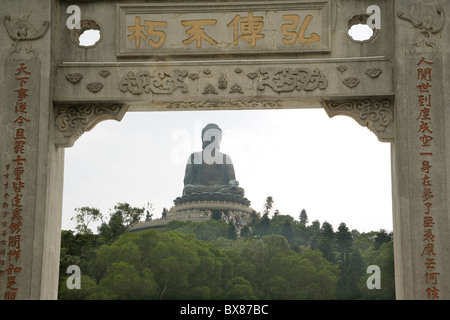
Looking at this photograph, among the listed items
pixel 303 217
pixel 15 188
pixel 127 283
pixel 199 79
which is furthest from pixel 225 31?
pixel 303 217

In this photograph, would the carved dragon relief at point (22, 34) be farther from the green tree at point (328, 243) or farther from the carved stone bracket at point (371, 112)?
the green tree at point (328, 243)

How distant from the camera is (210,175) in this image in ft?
72.4

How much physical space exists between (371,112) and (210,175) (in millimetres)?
16279

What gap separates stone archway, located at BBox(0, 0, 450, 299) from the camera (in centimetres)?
567

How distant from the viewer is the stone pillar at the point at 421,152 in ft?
17.9

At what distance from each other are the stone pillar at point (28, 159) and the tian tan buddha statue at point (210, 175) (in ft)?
51.5

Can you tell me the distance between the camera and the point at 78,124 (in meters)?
6.02

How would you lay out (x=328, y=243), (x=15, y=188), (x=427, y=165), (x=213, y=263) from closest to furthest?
1. (x=427, y=165)
2. (x=15, y=188)
3. (x=213, y=263)
4. (x=328, y=243)

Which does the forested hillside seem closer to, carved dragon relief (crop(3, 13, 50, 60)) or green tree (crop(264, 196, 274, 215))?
green tree (crop(264, 196, 274, 215))

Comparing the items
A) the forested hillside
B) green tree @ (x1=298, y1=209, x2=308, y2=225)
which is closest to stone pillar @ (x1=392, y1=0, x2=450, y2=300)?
the forested hillside

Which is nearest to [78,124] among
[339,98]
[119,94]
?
[119,94]

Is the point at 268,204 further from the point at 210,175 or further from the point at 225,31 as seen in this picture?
the point at 225,31

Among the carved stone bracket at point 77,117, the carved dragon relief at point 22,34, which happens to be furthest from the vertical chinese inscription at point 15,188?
the carved stone bracket at point 77,117

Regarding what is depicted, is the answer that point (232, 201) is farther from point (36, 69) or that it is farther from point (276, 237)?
point (36, 69)
